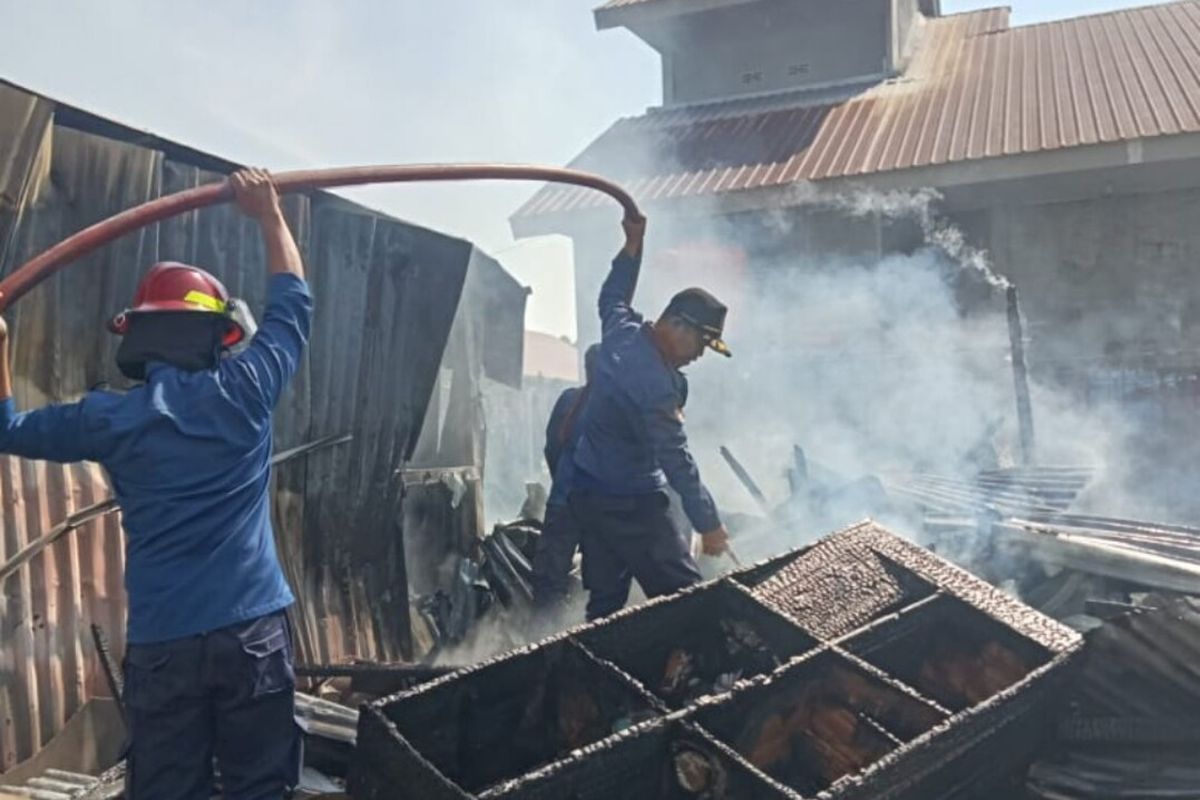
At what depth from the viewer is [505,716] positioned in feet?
11.0

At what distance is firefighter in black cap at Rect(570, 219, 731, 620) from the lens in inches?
167

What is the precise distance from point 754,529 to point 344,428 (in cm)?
285

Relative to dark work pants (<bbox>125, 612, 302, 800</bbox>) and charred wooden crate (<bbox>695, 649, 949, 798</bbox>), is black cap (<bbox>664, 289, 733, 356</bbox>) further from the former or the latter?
dark work pants (<bbox>125, 612, 302, 800</bbox>)

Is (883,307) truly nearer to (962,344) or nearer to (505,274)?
(962,344)

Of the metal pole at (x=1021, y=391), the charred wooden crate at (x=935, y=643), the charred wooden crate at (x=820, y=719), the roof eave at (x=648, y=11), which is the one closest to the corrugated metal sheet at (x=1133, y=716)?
the charred wooden crate at (x=935, y=643)

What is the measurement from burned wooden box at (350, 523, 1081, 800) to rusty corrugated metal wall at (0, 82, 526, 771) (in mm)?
1763

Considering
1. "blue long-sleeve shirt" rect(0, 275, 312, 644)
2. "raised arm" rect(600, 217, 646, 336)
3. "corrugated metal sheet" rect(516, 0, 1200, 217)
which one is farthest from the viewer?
"corrugated metal sheet" rect(516, 0, 1200, 217)

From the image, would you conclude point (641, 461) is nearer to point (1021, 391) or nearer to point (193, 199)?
point (193, 199)

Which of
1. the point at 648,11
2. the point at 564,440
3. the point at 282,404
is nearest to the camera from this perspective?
the point at 282,404

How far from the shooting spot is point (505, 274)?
8453 mm

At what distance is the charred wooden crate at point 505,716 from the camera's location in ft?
9.84

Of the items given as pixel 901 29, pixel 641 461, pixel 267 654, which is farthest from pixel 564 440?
pixel 901 29

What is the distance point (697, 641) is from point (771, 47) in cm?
1007

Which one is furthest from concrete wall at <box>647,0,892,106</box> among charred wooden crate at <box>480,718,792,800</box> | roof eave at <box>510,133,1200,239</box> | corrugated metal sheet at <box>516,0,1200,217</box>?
charred wooden crate at <box>480,718,792,800</box>
